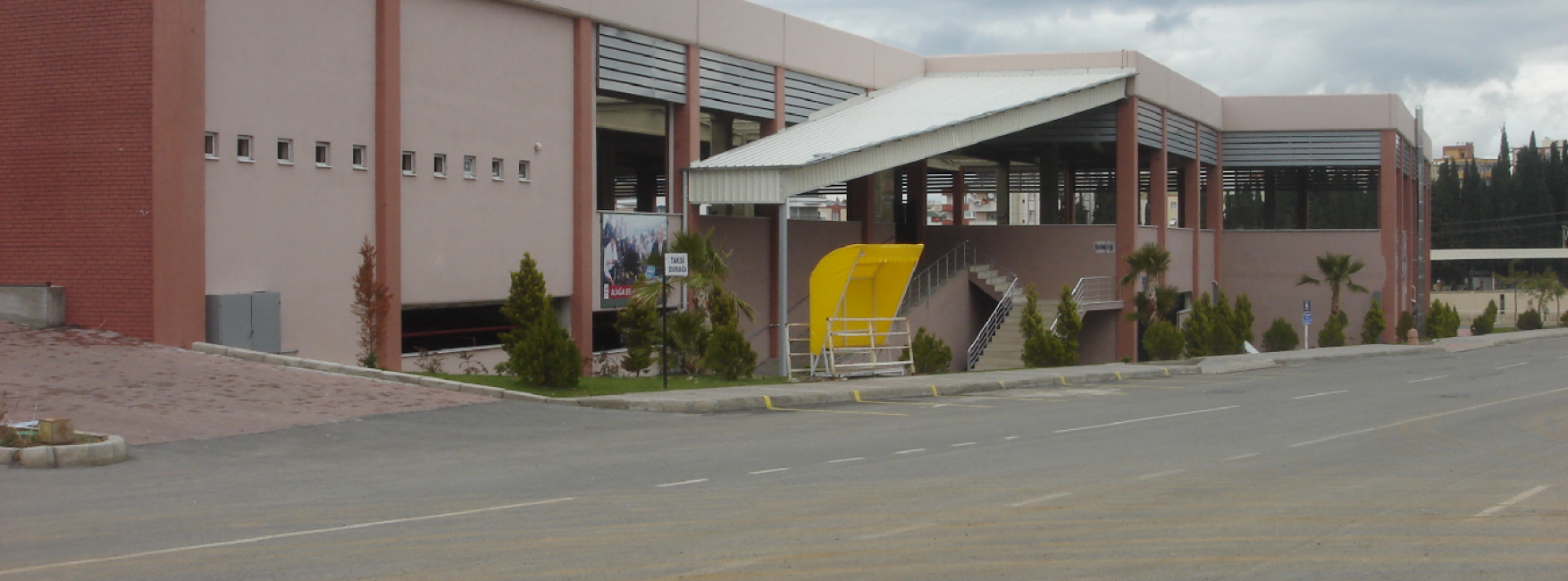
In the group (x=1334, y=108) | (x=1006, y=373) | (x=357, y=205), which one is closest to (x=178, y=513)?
(x=357, y=205)

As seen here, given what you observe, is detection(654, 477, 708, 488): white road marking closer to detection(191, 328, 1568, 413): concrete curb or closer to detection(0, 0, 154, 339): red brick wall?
detection(191, 328, 1568, 413): concrete curb

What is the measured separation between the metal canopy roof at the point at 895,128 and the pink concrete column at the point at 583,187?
312 cm

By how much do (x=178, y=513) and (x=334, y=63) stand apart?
1515cm

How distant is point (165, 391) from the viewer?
1802 centimetres

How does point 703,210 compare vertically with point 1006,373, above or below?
above

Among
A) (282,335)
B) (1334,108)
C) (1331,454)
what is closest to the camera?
(1331,454)

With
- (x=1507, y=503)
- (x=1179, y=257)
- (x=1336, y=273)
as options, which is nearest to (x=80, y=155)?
(x=1507, y=503)

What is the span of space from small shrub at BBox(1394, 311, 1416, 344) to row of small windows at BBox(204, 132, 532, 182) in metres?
46.0

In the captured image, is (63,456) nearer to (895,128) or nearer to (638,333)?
(638,333)

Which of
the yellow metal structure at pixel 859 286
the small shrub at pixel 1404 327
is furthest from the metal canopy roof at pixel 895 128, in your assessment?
the small shrub at pixel 1404 327

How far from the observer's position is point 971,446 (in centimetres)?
1712

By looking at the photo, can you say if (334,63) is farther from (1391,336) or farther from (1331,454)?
(1391,336)

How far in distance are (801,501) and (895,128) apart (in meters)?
24.4

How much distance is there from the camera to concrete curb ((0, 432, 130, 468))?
13.7 meters
